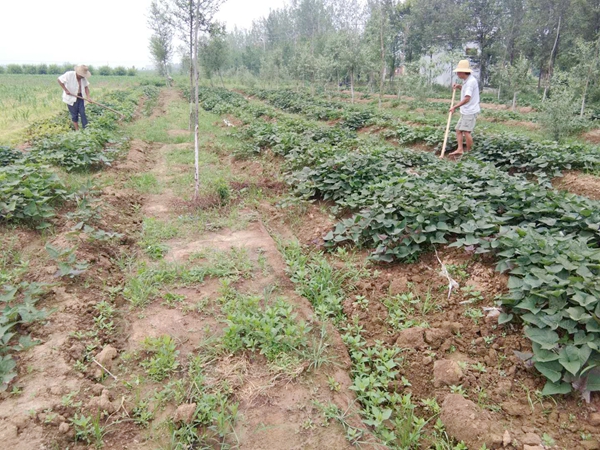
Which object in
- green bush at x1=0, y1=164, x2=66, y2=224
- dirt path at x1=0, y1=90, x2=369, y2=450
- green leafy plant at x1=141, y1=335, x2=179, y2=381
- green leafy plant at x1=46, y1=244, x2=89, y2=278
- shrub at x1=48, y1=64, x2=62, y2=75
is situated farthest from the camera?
shrub at x1=48, y1=64, x2=62, y2=75

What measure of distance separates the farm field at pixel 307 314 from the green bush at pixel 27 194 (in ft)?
0.09

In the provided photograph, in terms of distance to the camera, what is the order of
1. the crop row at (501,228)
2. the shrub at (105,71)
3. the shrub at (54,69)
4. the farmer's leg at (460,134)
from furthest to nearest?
the shrub at (105,71) < the shrub at (54,69) < the farmer's leg at (460,134) < the crop row at (501,228)

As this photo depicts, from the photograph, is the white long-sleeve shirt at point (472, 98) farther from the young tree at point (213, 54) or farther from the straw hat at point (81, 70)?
the young tree at point (213, 54)

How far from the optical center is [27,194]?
13.8 ft

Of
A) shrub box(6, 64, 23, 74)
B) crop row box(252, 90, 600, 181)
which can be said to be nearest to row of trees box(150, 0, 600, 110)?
crop row box(252, 90, 600, 181)

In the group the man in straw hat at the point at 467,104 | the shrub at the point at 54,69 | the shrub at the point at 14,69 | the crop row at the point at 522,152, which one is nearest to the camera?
the crop row at the point at 522,152

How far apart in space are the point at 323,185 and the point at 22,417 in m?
4.19

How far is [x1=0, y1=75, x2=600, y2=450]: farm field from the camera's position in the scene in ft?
6.91

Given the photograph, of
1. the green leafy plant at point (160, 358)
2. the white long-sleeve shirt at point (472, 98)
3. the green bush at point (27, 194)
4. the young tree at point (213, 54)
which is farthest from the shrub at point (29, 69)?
the green leafy plant at point (160, 358)

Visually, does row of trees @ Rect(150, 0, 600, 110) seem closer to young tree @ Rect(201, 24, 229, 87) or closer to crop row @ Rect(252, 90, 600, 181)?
young tree @ Rect(201, 24, 229, 87)

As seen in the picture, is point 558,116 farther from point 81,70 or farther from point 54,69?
point 54,69

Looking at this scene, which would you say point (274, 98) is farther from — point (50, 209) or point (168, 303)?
point (168, 303)

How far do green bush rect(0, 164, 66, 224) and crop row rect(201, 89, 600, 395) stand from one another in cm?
330

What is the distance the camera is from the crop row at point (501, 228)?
2223 mm
